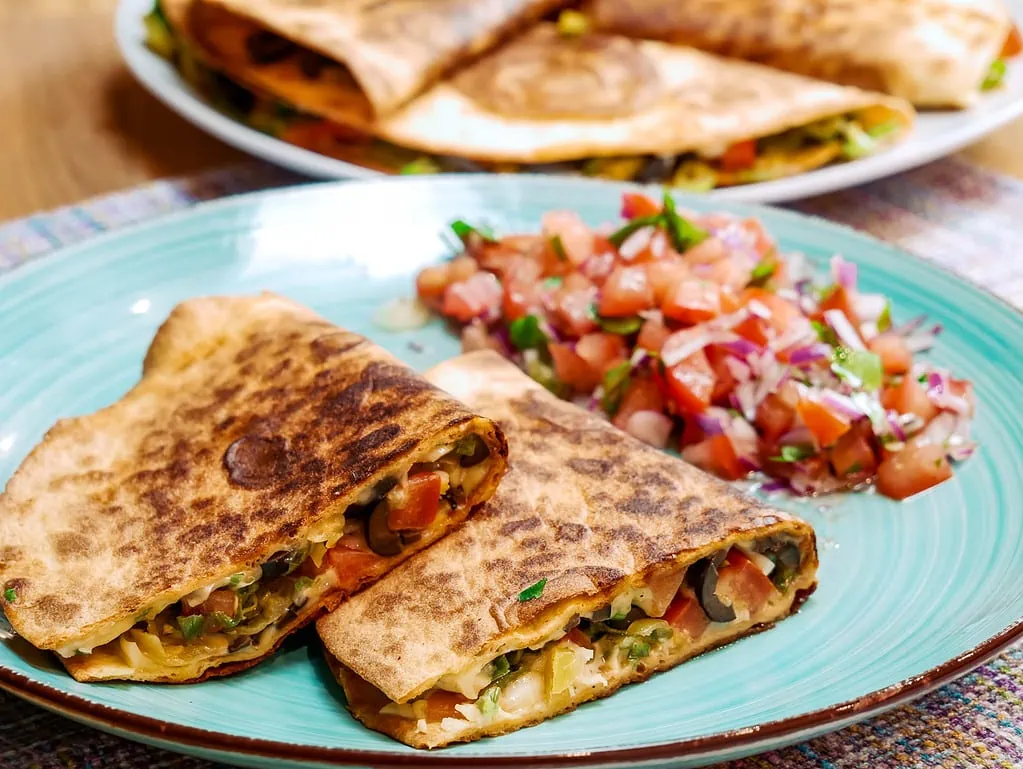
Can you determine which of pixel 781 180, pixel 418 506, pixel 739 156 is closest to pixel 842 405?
pixel 418 506

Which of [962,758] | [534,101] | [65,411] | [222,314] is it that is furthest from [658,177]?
[962,758]

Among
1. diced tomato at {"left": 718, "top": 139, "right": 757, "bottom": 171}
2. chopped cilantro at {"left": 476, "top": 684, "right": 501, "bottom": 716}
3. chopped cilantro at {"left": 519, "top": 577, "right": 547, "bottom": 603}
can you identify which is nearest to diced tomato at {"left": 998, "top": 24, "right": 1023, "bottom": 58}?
diced tomato at {"left": 718, "top": 139, "right": 757, "bottom": 171}

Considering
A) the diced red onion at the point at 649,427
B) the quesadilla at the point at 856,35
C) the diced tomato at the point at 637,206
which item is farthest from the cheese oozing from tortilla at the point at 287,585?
the quesadilla at the point at 856,35

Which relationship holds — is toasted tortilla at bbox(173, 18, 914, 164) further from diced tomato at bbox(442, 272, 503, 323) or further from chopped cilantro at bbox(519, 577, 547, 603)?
chopped cilantro at bbox(519, 577, 547, 603)

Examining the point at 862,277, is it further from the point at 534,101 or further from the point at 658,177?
the point at 534,101

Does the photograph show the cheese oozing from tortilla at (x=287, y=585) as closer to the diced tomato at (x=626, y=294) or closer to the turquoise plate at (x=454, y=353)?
the turquoise plate at (x=454, y=353)
